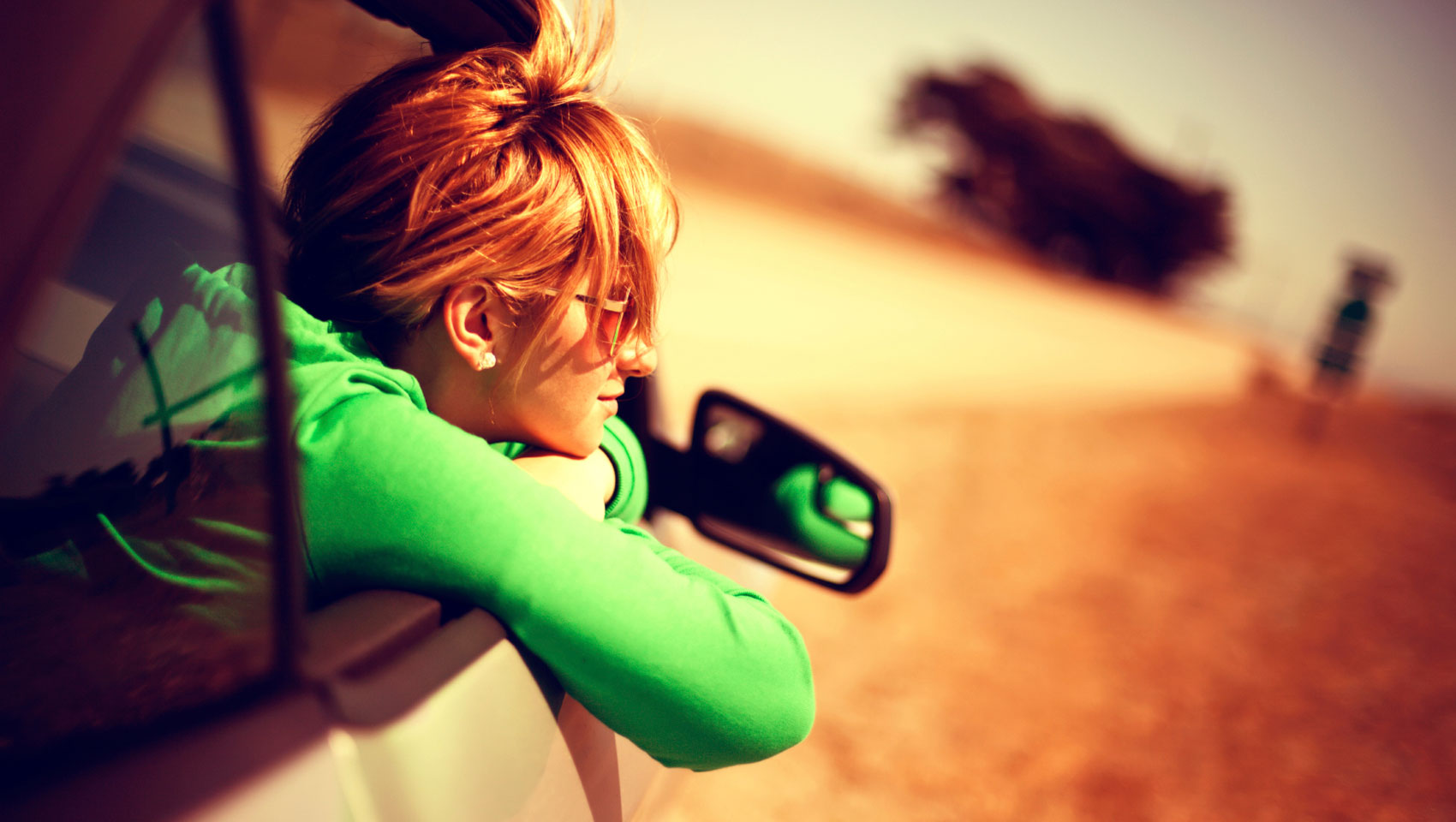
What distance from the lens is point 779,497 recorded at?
224 centimetres

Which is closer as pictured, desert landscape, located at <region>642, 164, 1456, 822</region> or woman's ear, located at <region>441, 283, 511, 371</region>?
woman's ear, located at <region>441, 283, 511, 371</region>

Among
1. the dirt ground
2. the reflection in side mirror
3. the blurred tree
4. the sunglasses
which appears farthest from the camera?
the blurred tree

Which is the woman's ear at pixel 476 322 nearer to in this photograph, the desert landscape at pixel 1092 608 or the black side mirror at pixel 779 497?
the desert landscape at pixel 1092 608

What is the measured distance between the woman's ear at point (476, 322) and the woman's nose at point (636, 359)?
195 mm

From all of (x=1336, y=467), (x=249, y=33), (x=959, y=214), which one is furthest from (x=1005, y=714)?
(x=959, y=214)

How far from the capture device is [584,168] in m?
1.30

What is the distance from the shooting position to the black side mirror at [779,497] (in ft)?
7.07

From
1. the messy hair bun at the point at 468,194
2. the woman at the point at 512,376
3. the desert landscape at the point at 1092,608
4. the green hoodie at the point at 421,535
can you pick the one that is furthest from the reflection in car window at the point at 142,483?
the desert landscape at the point at 1092,608

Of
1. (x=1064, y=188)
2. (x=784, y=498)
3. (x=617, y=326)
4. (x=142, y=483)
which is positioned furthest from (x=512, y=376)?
(x=1064, y=188)

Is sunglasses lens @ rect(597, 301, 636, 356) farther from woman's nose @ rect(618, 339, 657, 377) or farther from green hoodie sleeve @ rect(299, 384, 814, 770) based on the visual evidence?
green hoodie sleeve @ rect(299, 384, 814, 770)

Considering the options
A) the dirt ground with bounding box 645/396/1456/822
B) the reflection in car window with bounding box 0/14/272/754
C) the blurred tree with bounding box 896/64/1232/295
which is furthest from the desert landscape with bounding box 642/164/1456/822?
the blurred tree with bounding box 896/64/1232/295

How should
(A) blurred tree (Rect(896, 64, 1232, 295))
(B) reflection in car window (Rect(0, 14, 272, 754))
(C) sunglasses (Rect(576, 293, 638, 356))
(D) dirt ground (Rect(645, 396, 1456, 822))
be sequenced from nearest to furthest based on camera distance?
1. (B) reflection in car window (Rect(0, 14, 272, 754))
2. (C) sunglasses (Rect(576, 293, 638, 356))
3. (D) dirt ground (Rect(645, 396, 1456, 822))
4. (A) blurred tree (Rect(896, 64, 1232, 295))

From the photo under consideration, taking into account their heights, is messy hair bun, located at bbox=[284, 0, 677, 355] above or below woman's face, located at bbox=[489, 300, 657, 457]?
above

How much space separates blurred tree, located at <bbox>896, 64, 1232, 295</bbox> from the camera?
43.1 metres
